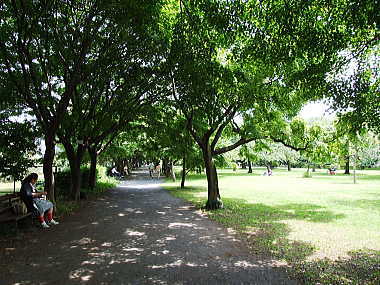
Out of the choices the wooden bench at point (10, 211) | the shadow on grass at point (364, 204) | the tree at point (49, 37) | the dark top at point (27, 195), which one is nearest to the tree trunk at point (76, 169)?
the tree at point (49, 37)

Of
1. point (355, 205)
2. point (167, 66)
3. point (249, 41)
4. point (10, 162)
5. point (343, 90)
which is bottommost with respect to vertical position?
point (355, 205)

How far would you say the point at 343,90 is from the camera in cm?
494

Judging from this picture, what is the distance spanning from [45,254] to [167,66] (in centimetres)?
630

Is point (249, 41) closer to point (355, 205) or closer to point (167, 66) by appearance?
point (167, 66)

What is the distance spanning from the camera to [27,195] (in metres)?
7.90

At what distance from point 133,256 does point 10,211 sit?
4318 mm

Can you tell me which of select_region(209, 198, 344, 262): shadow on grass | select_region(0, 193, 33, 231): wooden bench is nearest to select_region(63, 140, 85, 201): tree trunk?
select_region(0, 193, 33, 231): wooden bench

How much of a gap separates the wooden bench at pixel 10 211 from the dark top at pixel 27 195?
221 mm

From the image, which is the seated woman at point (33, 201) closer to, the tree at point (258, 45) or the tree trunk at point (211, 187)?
the tree at point (258, 45)

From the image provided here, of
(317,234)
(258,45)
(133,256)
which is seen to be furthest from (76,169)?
(258,45)

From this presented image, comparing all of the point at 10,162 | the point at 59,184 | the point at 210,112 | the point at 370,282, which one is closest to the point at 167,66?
the point at 210,112

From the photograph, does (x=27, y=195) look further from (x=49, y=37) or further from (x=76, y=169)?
(x=76, y=169)

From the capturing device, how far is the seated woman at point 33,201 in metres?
7.90

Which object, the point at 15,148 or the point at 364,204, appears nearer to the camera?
the point at 15,148
